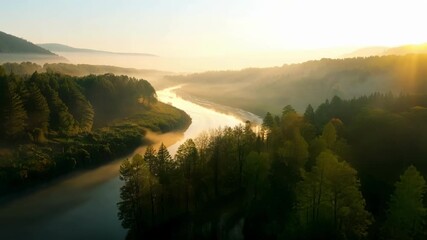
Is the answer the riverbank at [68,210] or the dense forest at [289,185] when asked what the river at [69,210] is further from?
the dense forest at [289,185]

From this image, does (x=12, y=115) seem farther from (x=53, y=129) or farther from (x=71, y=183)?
(x=71, y=183)

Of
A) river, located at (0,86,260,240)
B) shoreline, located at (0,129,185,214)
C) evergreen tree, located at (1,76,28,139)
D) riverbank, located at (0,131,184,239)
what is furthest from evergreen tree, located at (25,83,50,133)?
river, located at (0,86,260,240)

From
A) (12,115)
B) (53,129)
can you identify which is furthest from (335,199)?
(53,129)

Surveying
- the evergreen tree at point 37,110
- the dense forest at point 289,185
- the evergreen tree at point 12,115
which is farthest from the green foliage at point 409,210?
the evergreen tree at point 37,110

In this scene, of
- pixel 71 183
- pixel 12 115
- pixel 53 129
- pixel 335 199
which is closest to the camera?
pixel 335 199

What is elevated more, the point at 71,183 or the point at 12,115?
the point at 12,115

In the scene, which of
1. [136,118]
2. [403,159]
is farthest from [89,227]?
[136,118]

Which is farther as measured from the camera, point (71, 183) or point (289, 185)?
point (71, 183)

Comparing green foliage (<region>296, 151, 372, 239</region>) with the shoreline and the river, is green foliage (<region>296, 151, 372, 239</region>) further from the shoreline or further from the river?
the shoreline
